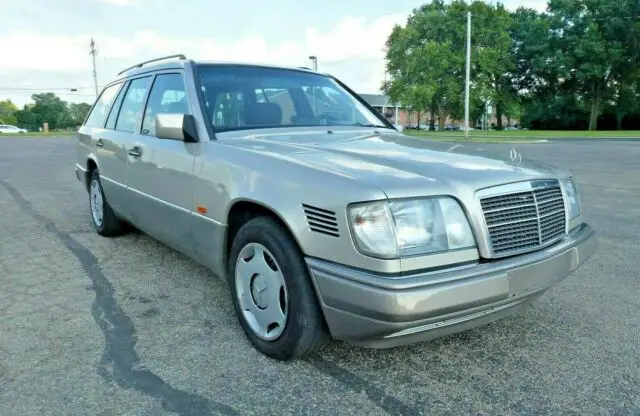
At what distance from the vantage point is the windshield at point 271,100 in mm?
3410

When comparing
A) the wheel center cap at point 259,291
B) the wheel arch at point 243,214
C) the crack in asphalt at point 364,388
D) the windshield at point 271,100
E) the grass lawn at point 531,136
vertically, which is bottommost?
the crack in asphalt at point 364,388

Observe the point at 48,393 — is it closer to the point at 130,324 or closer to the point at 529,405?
the point at 130,324

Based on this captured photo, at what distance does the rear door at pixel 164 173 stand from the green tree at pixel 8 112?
119 metres

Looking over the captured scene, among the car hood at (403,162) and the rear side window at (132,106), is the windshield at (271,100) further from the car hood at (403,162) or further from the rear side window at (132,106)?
the rear side window at (132,106)

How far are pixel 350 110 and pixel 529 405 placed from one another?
2548 mm

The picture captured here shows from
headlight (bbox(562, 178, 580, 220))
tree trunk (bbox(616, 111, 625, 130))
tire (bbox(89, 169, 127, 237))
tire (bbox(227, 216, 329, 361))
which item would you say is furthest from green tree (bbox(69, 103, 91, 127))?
headlight (bbox(562, 178, 580, 220))

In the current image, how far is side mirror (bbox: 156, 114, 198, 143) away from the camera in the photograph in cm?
314

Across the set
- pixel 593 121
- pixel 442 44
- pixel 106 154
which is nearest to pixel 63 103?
pixel 442 44

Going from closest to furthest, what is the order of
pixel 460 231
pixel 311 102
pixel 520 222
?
pixel 460 231, pixel 520 222, pixel 311 102

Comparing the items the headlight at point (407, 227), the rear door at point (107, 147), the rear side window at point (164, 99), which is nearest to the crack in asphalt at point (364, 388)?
the headlight at point (407, 227)

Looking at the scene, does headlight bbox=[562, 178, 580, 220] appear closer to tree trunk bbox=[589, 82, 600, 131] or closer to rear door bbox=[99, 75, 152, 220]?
rear door bbox=[99, 75, 152, 220]

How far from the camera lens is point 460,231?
223cm

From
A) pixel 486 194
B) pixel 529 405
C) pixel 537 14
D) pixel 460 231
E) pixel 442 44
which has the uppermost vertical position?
pixel 537 14

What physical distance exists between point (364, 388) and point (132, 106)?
3.24 meters
